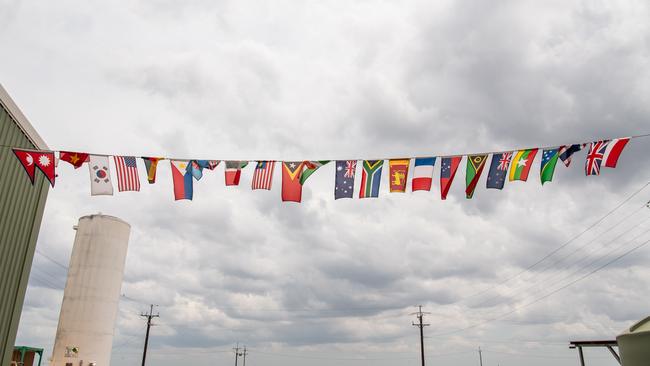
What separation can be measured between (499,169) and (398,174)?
3.50 metres

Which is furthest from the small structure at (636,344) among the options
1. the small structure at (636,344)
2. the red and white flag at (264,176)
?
the red and white flag at (264,176)

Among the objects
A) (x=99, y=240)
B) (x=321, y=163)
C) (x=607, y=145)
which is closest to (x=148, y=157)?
(x=321, y=163)

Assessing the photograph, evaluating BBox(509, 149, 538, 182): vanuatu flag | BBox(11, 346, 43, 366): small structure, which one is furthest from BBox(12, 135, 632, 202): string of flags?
BBox(11, 346, 43, 366): small structure

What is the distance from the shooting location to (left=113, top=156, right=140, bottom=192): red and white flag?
16406 mm

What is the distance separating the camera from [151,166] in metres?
16.6

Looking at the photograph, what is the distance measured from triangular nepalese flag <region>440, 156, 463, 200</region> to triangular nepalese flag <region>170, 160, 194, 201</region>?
8992 millimetres

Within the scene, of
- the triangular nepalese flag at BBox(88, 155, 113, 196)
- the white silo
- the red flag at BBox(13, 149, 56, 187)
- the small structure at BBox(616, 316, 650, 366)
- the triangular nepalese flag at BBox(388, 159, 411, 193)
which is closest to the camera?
the small structure at BBox(616, 316, 650, 366)

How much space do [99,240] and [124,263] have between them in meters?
2.76

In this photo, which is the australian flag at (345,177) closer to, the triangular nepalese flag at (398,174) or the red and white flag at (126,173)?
the triangular nepalese flag at (398,174)

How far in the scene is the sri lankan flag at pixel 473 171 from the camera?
1688cm

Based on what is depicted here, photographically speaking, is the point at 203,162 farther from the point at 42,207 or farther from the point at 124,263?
the point at 124,263

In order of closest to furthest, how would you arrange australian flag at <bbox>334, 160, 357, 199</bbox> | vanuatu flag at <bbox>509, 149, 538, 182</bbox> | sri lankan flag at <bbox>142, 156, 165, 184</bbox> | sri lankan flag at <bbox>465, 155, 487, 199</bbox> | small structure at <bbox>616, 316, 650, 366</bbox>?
small structure at <bbox>616, 316, 650, 366</bbox>, vanuatu flag at <bbox>509, 149, 538, 182</bbox>, sri lankan flag at <bbox>142, 156, 165, 184</bbox>, sri lankan flag at <bbox>465, 155, 487, 199</bbox>, australian flag at <bbox>334, 160, 357, 199</bbox>

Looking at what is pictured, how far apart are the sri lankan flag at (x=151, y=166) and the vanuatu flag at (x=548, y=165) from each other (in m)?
13.3

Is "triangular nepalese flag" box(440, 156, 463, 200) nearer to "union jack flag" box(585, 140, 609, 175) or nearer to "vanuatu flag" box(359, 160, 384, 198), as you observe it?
"vanuatu flag" box(359, 160, 384, 198)
